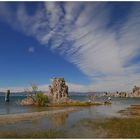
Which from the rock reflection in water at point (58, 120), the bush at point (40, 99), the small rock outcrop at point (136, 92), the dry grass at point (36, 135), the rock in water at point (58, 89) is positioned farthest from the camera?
the small rock outcrop at point (136, 92)

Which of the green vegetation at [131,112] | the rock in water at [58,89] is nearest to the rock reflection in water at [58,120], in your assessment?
the green vegetation at [131,112]

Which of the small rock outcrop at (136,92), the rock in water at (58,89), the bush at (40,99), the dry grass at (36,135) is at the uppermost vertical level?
the small rock outcrop at (136,92)

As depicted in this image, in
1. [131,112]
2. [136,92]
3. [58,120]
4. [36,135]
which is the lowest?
[36,135]

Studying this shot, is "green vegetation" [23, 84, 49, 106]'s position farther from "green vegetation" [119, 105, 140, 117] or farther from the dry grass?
the dry grass

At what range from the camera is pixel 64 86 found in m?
79.7

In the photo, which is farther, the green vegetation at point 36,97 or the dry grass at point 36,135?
the green vegetation at point 36,97

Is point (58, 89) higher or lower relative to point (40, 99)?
higher

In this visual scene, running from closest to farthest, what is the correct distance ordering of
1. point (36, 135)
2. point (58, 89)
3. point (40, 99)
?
point (36, 135)
point (40, 99)
point (58, 89)

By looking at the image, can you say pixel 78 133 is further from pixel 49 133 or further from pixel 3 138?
pixel 3 138

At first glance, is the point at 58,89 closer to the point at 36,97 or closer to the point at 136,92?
the point at 36,97

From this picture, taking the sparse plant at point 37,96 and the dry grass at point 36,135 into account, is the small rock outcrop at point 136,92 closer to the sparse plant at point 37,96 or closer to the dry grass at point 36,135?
the sparse plant at point 37,96

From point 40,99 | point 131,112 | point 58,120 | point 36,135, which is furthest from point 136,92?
point 36,135

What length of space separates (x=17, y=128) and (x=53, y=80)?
52.7m

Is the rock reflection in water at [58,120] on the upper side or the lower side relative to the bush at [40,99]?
lower
